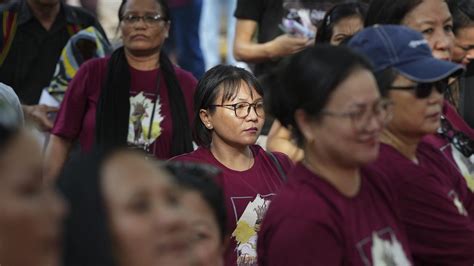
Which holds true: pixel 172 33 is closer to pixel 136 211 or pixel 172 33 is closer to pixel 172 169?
pixel 172 169

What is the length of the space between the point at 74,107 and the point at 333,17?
58.7 inches

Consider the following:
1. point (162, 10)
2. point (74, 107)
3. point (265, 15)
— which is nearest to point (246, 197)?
point (74, 107)

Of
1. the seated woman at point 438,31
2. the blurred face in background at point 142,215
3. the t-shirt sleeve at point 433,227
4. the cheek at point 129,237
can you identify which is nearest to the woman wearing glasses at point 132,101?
the seated woman at point 438,31

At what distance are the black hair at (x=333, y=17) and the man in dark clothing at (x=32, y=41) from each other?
1582mm

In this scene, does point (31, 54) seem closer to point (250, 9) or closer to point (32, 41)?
point (32, 41)

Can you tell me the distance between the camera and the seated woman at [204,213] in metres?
2.99

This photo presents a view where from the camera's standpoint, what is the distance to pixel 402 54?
334 cm

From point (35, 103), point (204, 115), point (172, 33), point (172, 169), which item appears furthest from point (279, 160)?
point (172, 33)

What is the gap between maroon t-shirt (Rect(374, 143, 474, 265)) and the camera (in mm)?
3230

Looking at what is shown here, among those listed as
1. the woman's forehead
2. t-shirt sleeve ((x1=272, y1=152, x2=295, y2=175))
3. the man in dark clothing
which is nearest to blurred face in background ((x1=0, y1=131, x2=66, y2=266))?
t-shirt sleeve ((x1=272, y1=152, x2=295, y2=175))

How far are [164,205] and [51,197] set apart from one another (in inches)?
11.7

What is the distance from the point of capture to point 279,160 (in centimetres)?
457

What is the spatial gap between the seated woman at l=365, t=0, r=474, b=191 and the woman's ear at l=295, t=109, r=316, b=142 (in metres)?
0.91

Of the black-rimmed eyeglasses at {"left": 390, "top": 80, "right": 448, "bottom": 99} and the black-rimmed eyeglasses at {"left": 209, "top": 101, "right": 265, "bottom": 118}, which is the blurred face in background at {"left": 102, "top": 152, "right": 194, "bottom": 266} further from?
the black-rimmed eyeglasses at {"left": 209, "top": 101, "right": 265, "bottom": 118}
